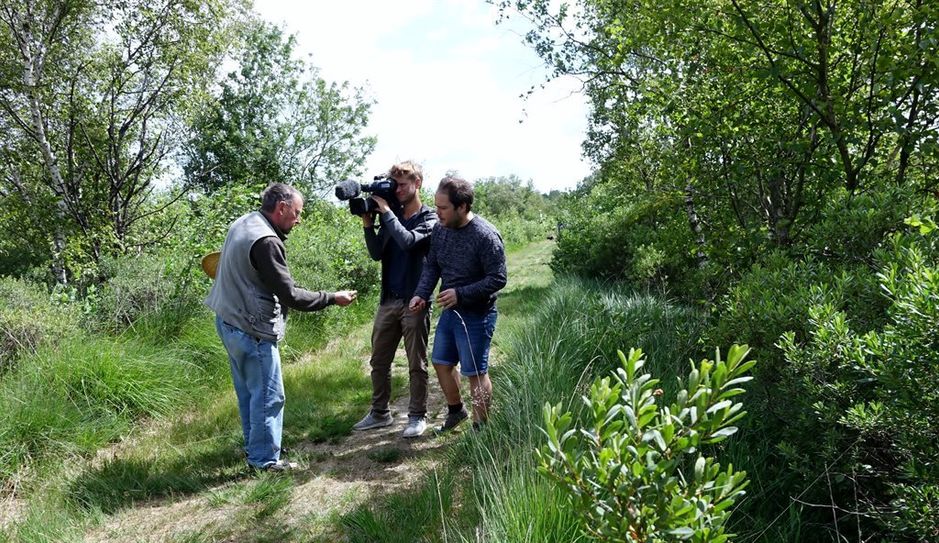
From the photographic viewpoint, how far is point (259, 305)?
11.9 feet

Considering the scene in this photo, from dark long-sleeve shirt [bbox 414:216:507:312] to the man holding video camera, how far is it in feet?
1.07

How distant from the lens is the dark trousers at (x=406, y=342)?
4.33m

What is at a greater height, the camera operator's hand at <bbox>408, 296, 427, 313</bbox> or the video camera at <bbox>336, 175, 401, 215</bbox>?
the video camera at <bbox>336, 175, 401, 215</bbox>

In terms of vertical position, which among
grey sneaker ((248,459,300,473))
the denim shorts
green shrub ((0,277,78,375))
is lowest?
grey sneaker ((248,459,300,473))

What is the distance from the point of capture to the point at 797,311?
2502 mm

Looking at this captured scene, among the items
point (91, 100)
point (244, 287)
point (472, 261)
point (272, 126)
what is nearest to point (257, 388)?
point (244, 287)

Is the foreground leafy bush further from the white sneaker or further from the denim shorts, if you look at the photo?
the white sneaker

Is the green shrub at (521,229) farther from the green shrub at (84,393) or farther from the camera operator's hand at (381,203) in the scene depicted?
the camera operator's hand at (381,203)

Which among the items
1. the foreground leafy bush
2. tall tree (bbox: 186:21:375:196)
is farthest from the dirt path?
tall tree (bbox: 186:21:375:196)

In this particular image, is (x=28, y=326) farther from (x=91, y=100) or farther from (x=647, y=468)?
(x=647, y=468)

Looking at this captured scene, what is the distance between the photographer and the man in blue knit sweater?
12.2ft

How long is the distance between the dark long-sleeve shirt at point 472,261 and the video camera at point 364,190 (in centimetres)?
54

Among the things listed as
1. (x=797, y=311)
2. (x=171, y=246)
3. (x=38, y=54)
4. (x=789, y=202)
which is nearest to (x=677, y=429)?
(x=797, y=311)

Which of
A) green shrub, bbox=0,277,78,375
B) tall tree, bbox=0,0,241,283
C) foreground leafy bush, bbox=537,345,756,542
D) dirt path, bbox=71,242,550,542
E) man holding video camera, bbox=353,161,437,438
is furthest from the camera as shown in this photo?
tall tree, bbox=0,0,241,283
